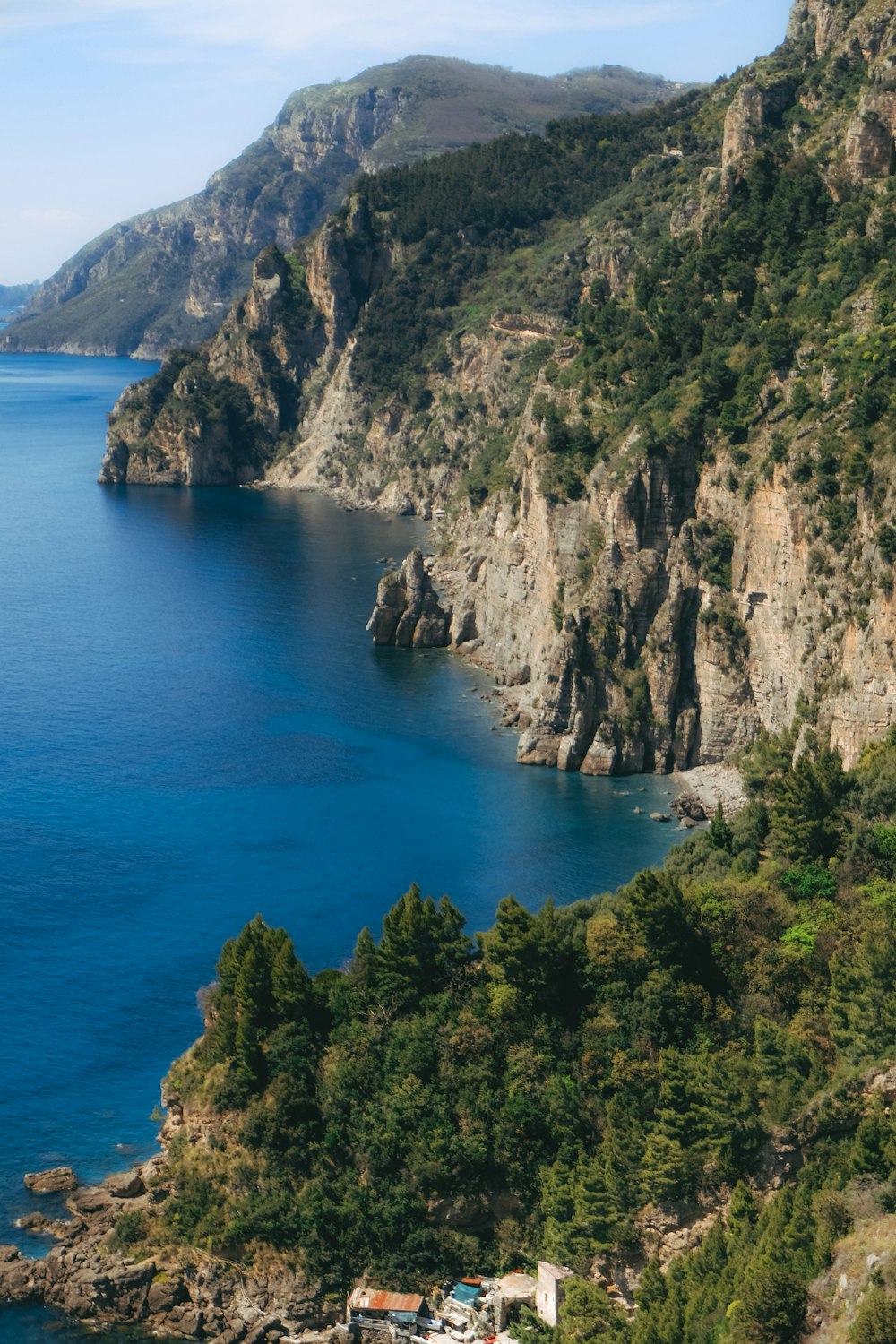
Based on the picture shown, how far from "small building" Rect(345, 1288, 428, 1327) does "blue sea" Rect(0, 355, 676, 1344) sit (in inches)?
381

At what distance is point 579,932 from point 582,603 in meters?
42.7

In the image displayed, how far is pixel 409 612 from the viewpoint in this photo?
13225cm

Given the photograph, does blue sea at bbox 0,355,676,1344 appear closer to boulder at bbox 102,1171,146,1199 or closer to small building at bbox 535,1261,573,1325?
boulder at bbox 102,1171,146,1199

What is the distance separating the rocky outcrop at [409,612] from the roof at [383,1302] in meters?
76.5

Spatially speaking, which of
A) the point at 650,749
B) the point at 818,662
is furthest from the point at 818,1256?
the point at 650,749

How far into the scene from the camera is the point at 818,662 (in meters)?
94.3

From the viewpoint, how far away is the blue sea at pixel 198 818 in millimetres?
74500

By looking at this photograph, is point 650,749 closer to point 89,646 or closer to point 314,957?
point 314,957

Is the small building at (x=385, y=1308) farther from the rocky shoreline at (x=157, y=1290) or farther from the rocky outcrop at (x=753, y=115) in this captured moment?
the rocky outcrop at (x=753, y=115)

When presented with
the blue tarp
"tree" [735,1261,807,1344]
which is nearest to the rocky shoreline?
the blue tarp

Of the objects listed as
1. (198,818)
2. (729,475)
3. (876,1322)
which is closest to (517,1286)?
(876,1322)

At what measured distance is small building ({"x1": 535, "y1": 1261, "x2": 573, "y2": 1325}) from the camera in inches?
2251

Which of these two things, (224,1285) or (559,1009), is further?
(559,1009)

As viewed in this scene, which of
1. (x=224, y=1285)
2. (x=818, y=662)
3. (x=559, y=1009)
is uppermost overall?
(x=818, y=662)
